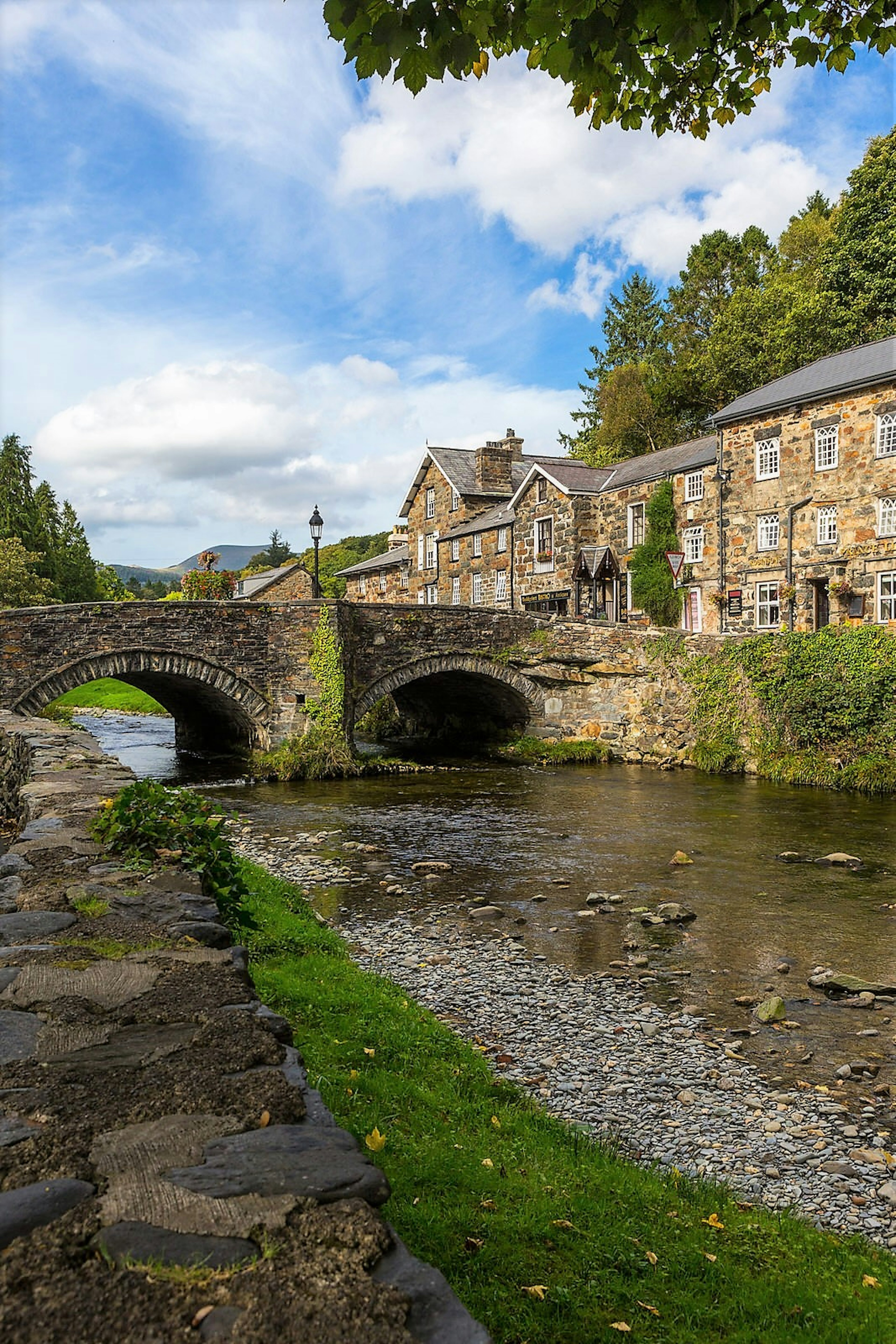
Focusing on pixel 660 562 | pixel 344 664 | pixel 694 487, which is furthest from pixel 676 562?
pixel 344 664

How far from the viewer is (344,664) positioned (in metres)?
24.6

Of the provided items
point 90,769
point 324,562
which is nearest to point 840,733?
point 90,769

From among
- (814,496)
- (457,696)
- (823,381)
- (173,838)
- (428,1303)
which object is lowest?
(428,1303)

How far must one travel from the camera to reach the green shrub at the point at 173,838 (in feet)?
20.2

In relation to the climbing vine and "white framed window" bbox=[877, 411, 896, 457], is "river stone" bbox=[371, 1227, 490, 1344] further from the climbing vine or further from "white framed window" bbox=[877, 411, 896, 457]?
"white framed window" bbox=[877, 411, 896, 457]

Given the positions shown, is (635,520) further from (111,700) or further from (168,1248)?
(168,1248)

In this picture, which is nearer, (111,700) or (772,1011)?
(772,1011)

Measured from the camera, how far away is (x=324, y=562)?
84875mm

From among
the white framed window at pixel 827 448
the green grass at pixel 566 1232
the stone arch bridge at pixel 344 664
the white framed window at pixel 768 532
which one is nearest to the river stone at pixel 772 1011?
the green grass at pixel 566 1232

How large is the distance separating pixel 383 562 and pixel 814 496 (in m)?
27.4

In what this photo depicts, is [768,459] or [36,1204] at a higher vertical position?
[768,459]

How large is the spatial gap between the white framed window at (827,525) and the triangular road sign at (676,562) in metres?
4.92

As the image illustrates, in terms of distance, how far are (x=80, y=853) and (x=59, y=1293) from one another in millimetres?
4451

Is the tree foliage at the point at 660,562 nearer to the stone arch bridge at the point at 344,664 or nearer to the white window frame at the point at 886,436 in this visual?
the white window frame at the point at 886,436
